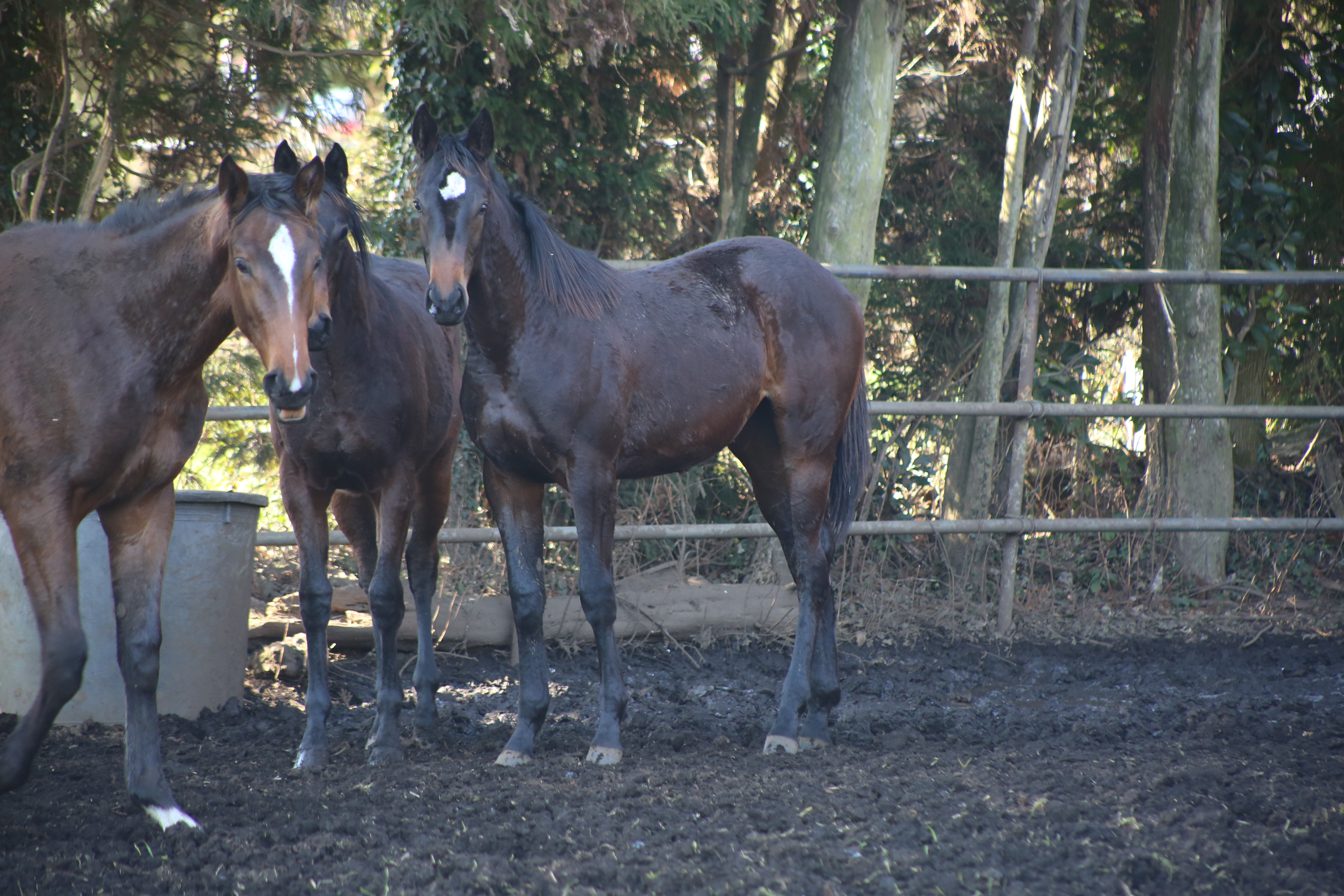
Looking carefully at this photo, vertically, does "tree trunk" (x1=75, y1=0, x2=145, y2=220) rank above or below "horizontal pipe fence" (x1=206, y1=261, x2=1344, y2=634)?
above

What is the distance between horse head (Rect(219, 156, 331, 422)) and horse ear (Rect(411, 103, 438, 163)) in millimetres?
615

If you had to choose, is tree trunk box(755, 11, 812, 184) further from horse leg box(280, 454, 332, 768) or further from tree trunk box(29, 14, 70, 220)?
horse leg box(280, 454, 332, 768)

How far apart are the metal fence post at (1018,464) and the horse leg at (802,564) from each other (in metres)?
1.88

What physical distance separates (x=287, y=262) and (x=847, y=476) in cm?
253

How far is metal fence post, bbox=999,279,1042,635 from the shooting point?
546 cm

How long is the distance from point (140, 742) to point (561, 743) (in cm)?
146

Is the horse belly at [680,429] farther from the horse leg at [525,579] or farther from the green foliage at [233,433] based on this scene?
the green foliage at [233,433]

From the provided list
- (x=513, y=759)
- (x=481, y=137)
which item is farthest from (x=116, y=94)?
(x=513, y=759)

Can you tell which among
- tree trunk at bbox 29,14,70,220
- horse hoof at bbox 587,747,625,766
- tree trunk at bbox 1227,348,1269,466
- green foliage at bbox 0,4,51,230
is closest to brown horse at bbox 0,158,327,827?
horse hoof at bbox 587,747,625,766

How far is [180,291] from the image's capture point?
2721 mm

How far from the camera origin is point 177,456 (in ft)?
9.18

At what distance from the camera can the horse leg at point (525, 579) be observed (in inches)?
136

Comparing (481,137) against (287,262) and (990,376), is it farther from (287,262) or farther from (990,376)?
(990,376)

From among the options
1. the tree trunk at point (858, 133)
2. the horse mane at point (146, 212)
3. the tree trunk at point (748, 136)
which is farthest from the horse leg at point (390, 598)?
the tree trunk at point (748, 136)
